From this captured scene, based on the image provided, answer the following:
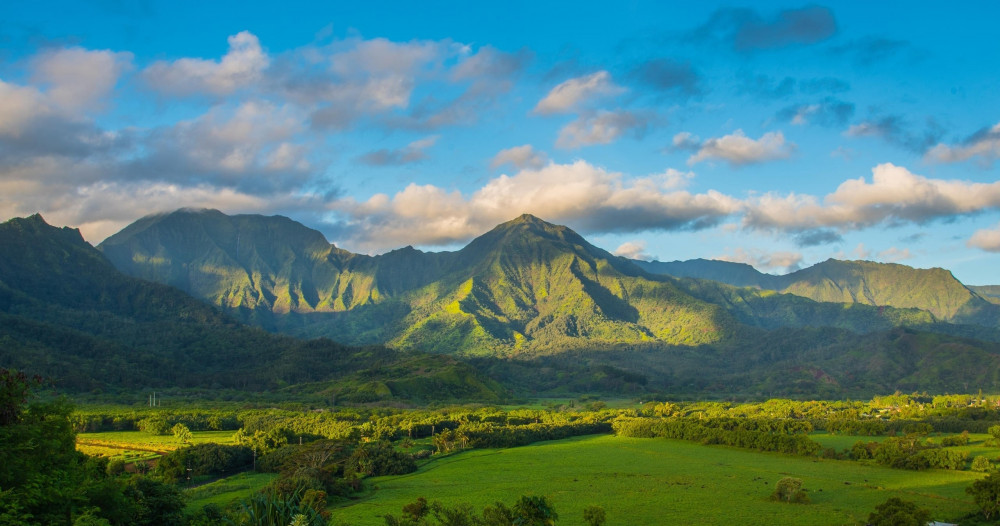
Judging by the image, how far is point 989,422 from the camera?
438 feet

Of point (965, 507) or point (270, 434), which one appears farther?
point (270, 434)

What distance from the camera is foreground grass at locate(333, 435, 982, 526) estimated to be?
68.3m

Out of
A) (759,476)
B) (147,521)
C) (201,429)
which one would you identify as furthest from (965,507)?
(201,429)

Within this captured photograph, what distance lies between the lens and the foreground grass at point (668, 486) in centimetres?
6831

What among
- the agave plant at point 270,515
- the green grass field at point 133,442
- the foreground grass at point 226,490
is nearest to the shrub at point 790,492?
the agave plant at point 270,515

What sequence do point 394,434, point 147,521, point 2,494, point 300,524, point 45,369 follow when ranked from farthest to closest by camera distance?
point 45,369
point 394,434
point 147,521
point 300,524
point 2,494

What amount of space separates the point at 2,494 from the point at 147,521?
1599 centimetres

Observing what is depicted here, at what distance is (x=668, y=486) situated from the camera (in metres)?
83.2

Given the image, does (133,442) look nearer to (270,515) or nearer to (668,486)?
(270,515)

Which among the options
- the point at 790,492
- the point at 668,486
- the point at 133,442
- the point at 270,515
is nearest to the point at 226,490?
the point at 270,515

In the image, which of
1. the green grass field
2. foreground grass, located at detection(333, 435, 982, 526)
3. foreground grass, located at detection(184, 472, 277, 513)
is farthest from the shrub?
the green grass field

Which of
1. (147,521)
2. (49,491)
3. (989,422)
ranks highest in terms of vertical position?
(49,491)

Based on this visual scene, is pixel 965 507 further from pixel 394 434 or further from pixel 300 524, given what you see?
pixel 394 434

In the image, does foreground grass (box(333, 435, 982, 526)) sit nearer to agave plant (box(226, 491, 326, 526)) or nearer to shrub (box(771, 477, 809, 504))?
shrub (box(771, 477, 809, 504))
